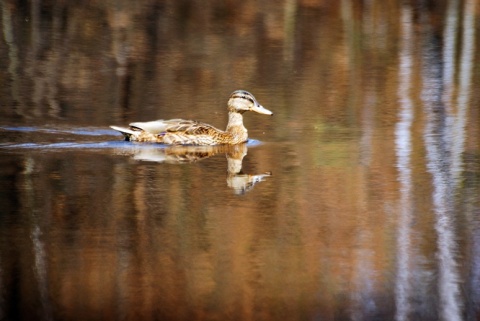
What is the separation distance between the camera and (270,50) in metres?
24.0

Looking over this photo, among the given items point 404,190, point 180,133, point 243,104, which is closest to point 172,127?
point 180,133

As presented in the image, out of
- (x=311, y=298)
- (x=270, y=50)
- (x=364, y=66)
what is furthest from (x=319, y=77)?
(x=311, y=298)

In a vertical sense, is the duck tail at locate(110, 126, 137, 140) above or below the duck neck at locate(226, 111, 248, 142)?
above

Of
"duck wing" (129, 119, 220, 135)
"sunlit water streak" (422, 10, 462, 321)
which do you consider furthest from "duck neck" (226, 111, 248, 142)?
"sunlit water streak" (422, 10, 462, 321)

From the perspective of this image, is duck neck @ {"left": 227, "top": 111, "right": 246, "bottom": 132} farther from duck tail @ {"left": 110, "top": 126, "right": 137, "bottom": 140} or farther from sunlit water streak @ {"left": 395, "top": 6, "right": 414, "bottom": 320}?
sunlit water streak @ {"left": 395, "top": 6, "right": 414, "bottom": 320}

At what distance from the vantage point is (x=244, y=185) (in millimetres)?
11656

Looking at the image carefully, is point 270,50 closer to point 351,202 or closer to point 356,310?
point 351,202

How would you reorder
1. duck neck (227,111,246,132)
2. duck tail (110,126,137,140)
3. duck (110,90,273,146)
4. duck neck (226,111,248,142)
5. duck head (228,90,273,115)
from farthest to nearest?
duck head (228,90,273,115) → duck neck (227,111,246,132) → duck neck (226,111,248,142) → duck (110,90,273,146) → duck tail (110,126,137,140)

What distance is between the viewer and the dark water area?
8.22 metres

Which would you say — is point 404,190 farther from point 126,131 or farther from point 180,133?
point 126,131

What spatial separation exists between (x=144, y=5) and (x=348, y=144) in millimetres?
Result: 18247

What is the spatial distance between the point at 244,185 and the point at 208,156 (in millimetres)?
2197

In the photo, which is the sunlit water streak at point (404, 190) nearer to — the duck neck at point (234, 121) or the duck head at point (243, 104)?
the duck head at point (243, 104)

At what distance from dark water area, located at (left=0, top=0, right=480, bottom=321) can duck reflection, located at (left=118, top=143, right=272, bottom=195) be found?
0.03 m
